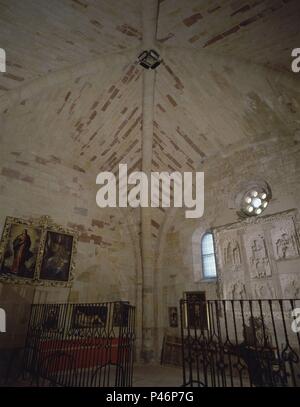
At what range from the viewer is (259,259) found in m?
6.91

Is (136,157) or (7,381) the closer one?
(7,381)

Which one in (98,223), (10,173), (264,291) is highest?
(10,173)

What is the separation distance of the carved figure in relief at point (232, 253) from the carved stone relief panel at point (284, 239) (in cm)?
101

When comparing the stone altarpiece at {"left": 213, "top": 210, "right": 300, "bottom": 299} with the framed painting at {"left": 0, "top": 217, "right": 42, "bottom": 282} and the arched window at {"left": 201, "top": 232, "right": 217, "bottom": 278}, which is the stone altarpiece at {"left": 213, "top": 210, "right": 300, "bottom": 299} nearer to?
the arched window at {"left": 201, "top": 232, "right": 217, "bottom": 278}

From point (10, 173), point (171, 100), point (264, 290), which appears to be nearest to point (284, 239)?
point (264, 290)

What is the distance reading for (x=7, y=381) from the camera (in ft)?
17.5

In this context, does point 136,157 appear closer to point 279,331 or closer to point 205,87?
point 205,87

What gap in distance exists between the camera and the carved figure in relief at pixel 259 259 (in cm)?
672

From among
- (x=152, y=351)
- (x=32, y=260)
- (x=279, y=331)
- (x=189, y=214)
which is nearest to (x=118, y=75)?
(x=189, y=214)

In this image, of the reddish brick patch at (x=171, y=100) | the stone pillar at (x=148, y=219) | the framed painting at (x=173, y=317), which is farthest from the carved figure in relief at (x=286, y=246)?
the reddish brick patch at (x=171, y=100)

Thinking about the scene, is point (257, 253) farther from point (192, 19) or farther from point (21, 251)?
point (21, 251)

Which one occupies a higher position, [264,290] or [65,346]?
[264,290]

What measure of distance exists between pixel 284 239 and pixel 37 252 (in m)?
6.47
